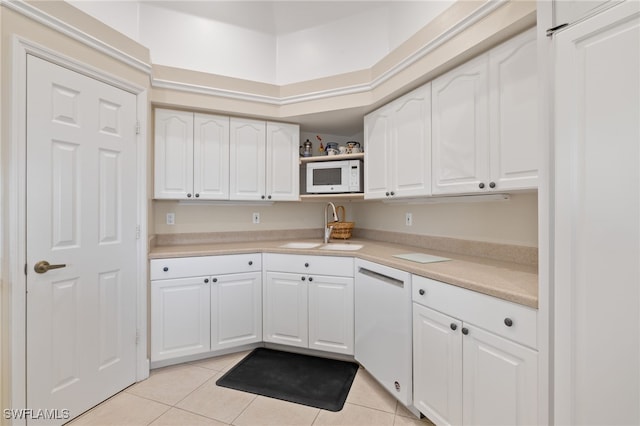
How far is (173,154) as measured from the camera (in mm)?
2490

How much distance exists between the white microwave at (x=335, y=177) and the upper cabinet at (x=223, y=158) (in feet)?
0.54

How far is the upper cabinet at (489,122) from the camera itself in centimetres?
139

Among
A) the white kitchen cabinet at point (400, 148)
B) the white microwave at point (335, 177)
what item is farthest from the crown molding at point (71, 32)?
the white kitchen cabinet at point (400, 148)

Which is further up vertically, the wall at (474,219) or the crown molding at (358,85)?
the crown molding at (358,85)

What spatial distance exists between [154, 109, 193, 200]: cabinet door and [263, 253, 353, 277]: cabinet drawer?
38.1 inches

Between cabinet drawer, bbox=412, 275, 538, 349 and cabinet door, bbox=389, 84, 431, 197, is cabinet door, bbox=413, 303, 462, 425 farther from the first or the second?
cabinet door, bbox=389, 84, 431, 197

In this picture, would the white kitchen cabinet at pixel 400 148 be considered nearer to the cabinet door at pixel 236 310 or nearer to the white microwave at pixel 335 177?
the white microwave at pixel 335 177

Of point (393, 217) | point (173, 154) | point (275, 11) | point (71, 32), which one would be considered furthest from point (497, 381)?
point (275, 11)

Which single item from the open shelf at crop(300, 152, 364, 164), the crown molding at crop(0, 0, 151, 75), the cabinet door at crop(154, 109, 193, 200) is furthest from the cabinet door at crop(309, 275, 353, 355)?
the crown molding at crop(0, 0, 151, 75)

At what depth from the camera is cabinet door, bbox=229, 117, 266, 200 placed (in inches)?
106

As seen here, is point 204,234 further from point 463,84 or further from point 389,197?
point 463,84

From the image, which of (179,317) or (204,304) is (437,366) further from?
(179,317)

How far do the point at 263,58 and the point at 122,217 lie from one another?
1.95 meters

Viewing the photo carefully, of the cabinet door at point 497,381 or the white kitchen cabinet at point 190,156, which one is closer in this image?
the cabinet door at point 497,381
